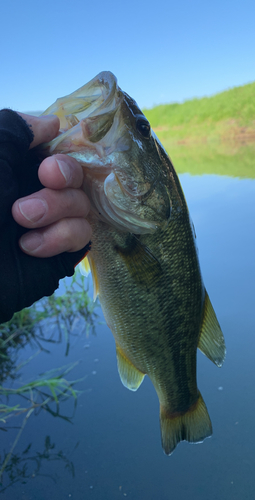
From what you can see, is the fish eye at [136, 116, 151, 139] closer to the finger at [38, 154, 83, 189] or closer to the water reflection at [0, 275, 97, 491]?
the finger at [38, 154, 83, 189]

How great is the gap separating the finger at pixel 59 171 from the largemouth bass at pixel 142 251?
0.08m

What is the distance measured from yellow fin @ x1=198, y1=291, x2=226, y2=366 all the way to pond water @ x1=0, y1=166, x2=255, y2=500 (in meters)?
1.18

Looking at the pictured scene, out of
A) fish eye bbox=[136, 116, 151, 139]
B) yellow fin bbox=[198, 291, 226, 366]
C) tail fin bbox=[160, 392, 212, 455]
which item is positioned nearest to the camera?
fish eye bbox=[136, 116, 151, 139]

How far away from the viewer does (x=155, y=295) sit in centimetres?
144

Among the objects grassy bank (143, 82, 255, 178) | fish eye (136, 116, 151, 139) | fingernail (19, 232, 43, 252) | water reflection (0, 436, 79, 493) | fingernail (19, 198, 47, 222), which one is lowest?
water reflection (0, 436, 79, 493)

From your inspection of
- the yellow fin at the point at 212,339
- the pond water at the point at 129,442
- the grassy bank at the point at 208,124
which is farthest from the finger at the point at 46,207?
the grassy bank at the point at 208,124

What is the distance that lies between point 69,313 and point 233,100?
25.1 meters

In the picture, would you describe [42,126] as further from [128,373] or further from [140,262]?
[128,373]

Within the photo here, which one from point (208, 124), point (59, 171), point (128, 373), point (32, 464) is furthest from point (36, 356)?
point (208, 124)

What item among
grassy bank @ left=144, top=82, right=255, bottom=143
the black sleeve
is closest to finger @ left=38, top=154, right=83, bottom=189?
the black sleeve

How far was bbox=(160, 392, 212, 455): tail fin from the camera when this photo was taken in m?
1.74

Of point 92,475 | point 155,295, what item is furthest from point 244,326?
point 155,295

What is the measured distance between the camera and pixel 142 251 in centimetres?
131

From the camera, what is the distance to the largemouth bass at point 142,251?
44.8 inches
